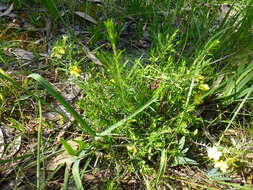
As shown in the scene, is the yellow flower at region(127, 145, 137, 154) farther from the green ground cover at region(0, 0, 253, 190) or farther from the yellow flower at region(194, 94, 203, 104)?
the yellow flower at region(194, 94, 203, 104)

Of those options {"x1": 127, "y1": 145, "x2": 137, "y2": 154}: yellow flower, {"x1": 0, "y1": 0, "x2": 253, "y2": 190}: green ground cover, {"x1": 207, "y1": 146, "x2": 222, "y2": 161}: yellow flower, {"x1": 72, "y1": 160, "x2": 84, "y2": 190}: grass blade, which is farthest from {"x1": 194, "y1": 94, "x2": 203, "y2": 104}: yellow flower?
{"x1": 72, "y1": 160, "x2": 84, "y2": 190}: grass blade

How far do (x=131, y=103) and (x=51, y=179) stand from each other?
58 centimetres

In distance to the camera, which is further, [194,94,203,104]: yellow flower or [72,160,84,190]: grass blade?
[194,94,203,104]: yellow flower

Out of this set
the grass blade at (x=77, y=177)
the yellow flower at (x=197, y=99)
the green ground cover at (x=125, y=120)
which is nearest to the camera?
the grass blade at (x=77, y=177)

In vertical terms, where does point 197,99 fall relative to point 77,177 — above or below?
above

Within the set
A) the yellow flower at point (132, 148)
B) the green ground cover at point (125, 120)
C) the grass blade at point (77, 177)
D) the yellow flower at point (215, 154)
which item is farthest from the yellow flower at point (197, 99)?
the grass blade at point (77, 177)

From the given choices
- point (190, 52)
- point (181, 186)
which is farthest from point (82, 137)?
point (190, 52)

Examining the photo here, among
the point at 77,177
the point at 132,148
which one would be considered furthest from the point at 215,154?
the point at 77,177

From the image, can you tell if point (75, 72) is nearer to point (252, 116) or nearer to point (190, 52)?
point (190, 52)

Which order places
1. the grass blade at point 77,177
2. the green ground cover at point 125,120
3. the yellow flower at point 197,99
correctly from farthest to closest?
1. the yellow flower at point 197,99
2. the green ground cover at point 125,120
3. the grass blade at point 77,177

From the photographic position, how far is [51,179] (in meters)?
1.45

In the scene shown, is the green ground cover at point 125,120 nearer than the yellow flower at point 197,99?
Yes

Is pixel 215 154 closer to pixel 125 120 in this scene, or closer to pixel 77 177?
pixel 125 120

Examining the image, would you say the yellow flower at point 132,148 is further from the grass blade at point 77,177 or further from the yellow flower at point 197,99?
the yellow flower at point 197,99
